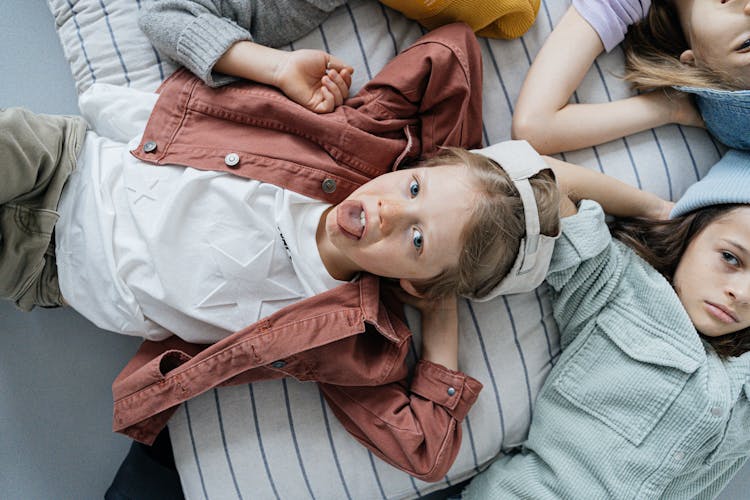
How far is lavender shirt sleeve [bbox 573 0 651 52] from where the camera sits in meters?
1.11

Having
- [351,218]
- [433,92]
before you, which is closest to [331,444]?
[351,218]

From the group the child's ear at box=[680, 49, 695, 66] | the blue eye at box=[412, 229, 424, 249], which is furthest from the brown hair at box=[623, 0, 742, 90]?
the blue eye at box=[412, 229, 424, 249]

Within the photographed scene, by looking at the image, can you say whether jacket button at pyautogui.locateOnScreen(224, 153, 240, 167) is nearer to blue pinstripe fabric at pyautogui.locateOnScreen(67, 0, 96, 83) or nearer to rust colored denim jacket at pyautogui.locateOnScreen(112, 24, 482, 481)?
rust colored denim jacket at pyautogui.locateOnScreen(112, 24, 482, 481)

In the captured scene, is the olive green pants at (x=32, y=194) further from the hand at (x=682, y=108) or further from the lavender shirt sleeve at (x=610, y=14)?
the hand at (x=682, y=108)

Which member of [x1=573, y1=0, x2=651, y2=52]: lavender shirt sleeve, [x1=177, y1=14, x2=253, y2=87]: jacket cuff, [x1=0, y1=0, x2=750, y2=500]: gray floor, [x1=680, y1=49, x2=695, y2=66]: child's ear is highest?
[x1=573, y1=0, x2=651, y2=52]: lavender shirt sleeve

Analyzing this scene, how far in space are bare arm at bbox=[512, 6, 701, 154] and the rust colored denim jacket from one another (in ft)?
0.38

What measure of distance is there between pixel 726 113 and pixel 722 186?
138mm

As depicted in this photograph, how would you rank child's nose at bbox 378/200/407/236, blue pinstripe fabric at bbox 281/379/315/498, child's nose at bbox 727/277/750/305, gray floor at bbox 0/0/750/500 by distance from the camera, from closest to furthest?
child's nose at bbox 378/200/407/236 → child's nose at bbox 727/277/750/305 → blue pinstripe fabric at bbox 281/379/315/498 → gray floor at bbox 0/0/750/500

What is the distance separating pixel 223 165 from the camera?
100 cm

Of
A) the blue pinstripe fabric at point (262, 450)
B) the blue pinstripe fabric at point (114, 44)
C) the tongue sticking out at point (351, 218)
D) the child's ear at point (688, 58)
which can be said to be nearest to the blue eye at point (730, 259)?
the child's ear at point (688, 58)

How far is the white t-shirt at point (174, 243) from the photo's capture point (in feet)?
3.27

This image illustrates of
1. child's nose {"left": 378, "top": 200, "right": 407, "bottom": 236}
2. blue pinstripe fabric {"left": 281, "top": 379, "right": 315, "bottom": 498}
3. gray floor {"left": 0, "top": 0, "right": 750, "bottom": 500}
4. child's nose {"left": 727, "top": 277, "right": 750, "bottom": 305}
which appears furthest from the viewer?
gray floor {"left": 0, "top": 0, "right": 750, "bottom": 500}

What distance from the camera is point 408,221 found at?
89cm

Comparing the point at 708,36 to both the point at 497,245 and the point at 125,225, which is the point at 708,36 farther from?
the point at 125,225
